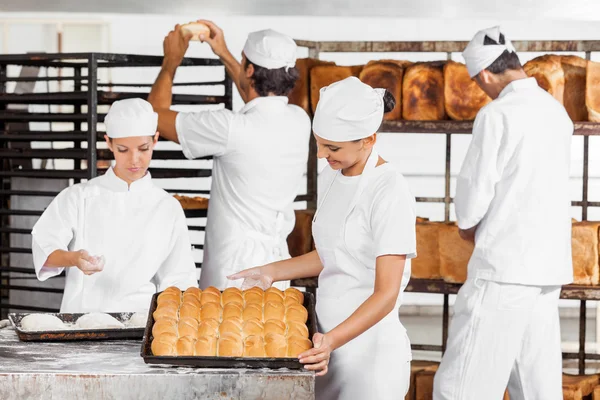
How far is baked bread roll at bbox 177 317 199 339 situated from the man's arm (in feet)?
4.49

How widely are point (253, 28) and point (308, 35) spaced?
56 cm

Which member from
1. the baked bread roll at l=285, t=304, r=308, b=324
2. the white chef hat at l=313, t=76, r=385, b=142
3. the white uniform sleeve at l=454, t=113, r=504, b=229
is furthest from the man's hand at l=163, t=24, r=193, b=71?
the baked bread roll at l=285, t=304, r=308, b=324

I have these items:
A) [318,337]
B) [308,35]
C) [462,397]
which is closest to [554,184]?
[462,397]

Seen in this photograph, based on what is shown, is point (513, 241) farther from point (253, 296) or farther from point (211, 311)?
point (211, 311)

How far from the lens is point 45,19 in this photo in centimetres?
773

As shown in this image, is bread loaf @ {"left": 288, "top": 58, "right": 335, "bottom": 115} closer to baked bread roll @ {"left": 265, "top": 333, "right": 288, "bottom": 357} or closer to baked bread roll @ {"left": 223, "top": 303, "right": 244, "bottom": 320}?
baked bread roll @ {"left": 223, "top": 303, "right": 244, "bottom": 320}

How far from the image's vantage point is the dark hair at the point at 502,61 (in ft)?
10.0

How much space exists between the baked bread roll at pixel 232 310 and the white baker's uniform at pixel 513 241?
4.10ft

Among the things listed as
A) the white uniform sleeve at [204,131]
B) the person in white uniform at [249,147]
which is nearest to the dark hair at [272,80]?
the person in white uniform at [249,147]

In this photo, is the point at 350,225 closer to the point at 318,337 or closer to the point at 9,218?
the point at 318,337

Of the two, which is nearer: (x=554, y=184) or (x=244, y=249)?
(x=554, y=184)

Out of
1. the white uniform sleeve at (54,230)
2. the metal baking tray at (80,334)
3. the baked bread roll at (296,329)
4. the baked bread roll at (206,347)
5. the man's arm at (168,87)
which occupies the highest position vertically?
the man's arm at (168,87)

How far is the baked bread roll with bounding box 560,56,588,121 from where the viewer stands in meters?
3.74

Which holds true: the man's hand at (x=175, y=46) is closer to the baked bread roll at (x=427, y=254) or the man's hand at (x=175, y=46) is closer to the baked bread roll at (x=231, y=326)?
the baked bread roll at (x=427, y=254)
